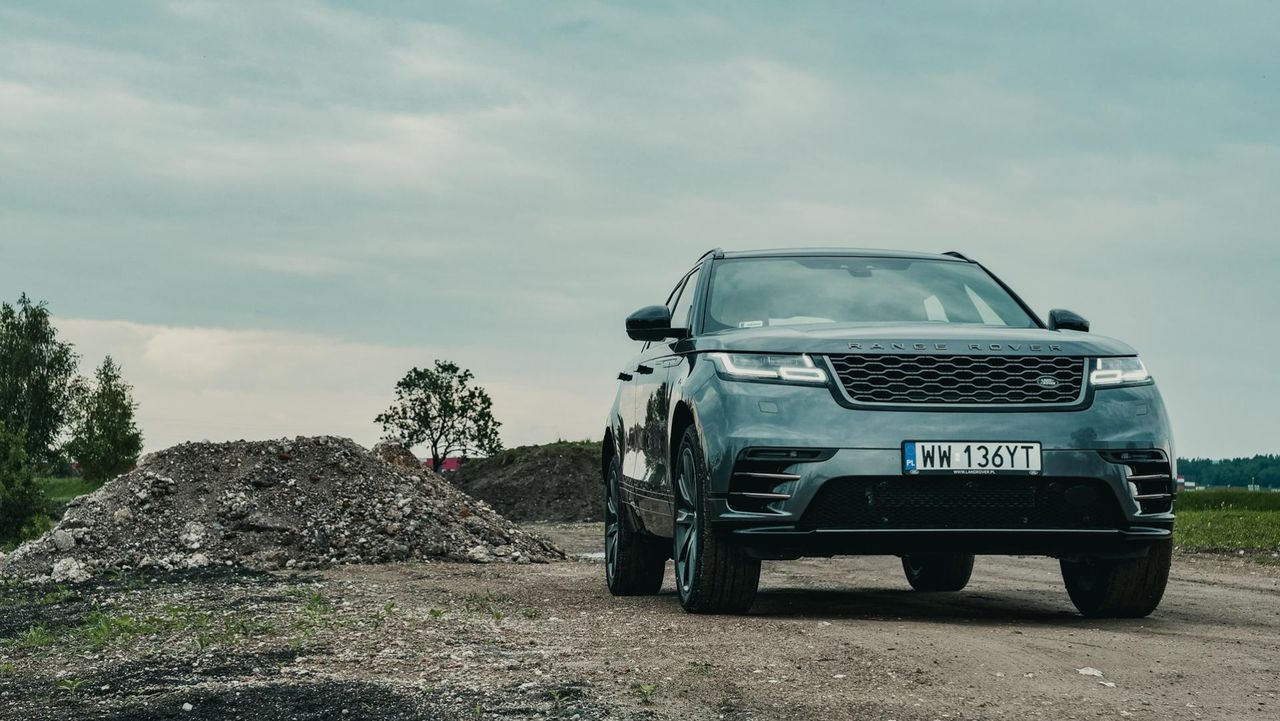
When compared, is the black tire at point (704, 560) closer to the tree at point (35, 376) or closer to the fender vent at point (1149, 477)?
the fender vent at point (1149, 477)

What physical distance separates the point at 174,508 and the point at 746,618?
385 inches

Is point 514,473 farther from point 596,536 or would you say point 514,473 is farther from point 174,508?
point 174,508

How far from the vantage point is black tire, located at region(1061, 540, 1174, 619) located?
7438mm

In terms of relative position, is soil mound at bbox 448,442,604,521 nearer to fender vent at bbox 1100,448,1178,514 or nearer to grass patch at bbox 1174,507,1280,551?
grass patch at bbox 1174,507,1280,551

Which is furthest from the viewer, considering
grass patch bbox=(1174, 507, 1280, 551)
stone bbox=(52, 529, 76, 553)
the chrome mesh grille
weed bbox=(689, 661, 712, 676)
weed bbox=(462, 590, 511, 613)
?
grass patch bbox=(1174, 507, 1280, 551)

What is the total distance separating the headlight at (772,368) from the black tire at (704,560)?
41cm

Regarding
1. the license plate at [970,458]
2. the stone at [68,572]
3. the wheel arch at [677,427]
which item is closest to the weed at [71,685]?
the wheel arch at [677,427]

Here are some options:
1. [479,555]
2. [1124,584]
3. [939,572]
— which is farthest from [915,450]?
[479,555]

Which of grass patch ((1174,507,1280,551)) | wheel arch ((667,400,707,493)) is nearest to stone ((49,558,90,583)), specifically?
wheel arch ((667,400,707,493))

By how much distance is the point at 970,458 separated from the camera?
6633 millimetres

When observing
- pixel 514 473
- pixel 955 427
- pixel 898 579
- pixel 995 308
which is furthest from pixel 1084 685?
pixel 514 473

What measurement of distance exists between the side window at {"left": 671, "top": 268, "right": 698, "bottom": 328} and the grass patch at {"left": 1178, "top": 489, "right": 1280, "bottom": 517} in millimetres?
38042

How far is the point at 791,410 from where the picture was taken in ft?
22.1

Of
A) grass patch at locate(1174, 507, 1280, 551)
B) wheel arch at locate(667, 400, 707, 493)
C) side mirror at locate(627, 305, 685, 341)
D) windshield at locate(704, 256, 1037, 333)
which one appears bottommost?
grass patch at locate(1174, 507, 1280, 551)
